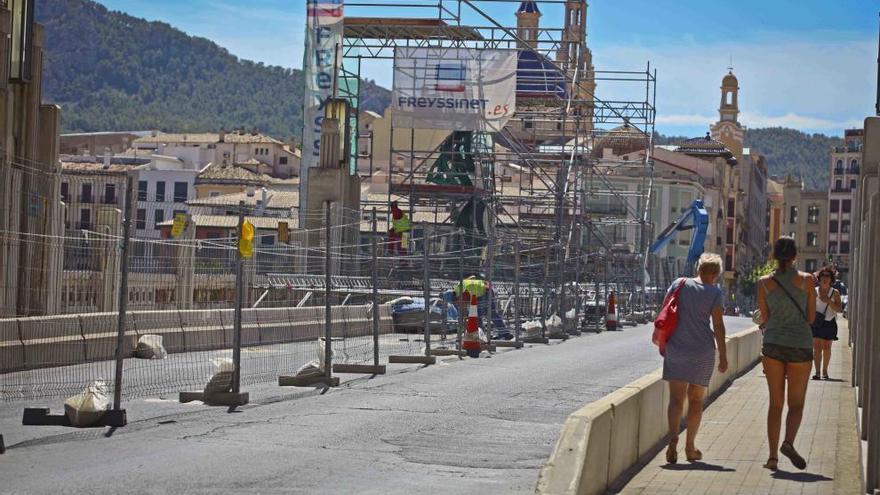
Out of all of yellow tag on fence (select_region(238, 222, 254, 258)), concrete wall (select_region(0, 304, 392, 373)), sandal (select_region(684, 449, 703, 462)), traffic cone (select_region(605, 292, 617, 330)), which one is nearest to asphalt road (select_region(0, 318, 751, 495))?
sandal (select_region(684, 449, 703, 462))

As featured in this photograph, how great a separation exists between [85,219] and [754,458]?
16.8m

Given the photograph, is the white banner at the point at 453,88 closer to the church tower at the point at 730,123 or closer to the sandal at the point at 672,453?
the sandal at the point at 672,453

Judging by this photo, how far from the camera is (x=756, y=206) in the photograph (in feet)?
578

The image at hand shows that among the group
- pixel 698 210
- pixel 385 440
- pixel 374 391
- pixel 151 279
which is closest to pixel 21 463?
pixel 385 440

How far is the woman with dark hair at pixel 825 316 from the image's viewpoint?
21.6 meters

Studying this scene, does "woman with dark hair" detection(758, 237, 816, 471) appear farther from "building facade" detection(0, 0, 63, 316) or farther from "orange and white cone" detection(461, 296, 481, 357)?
"orange and white cone" detection(461, 296, 481, 357)

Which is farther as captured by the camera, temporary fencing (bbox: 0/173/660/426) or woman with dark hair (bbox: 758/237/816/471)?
temporary fencing (bbox: 0/173/660/426)

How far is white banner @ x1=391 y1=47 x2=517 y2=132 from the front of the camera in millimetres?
49156

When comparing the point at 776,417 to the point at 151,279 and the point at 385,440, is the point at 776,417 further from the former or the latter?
the point at 151,279

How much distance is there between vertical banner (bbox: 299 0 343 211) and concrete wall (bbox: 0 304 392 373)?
16.2m

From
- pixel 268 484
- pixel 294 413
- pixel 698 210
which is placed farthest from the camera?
pixel 698 210

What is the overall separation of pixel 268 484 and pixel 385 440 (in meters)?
3.06

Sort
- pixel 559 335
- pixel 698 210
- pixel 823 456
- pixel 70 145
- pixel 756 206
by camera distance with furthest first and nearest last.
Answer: pixel 756 206
pixel 70 145
pixel 698 210
pixel 559 335
pixel 823 456

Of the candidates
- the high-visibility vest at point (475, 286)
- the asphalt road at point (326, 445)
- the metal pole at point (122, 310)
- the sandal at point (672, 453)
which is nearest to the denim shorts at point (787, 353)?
the sandal at point (672, 453)
